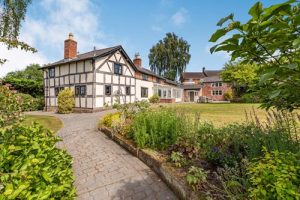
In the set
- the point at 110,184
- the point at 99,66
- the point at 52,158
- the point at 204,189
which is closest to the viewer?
the point at 52,158

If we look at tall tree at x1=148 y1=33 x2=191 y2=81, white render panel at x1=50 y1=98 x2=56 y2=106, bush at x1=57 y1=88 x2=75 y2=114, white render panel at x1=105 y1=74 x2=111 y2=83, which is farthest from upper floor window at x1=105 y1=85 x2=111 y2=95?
tall tree at x1=148 y1=33 x2=191 y2=81

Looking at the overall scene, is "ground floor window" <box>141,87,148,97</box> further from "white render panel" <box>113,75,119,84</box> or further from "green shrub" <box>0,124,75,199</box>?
"green shrub" <box>0,124,75,199</box>

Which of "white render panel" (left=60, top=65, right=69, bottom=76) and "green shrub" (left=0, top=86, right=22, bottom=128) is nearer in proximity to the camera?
"green shrub" (left=0, top=86, right=22, bottom=128)

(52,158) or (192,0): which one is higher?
(192,0)

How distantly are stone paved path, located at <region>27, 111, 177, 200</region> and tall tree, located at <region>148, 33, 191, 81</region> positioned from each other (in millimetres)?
39360

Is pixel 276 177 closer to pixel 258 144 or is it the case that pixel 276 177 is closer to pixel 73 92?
pixel 258 144

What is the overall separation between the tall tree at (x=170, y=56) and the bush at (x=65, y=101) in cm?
3012

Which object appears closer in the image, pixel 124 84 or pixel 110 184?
pixel 110 184

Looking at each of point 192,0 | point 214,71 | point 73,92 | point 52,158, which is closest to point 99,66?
point 73,92

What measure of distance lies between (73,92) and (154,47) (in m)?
30.3

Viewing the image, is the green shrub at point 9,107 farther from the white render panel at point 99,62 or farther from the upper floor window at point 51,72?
the upper floor window at point 51,72

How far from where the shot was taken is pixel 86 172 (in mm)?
4441

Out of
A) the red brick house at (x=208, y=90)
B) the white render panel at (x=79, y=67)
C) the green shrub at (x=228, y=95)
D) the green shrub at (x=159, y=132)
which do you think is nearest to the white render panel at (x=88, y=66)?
the white render panel at (x=79, y=67)

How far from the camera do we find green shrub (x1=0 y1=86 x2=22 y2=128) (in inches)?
138
